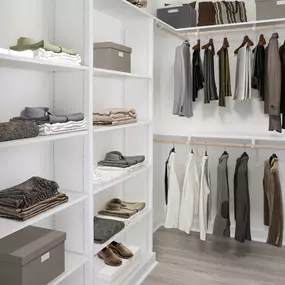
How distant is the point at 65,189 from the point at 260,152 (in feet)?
7.10

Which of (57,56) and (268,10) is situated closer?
(57,56)

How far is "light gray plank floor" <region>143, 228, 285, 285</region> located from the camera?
2.95m

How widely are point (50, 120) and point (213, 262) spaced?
1.99m

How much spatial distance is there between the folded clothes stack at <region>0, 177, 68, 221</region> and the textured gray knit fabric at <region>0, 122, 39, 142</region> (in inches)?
12.5

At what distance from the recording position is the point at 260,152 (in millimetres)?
3807

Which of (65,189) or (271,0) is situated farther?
(271,0)

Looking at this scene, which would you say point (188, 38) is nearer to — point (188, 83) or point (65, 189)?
point (188, 83)

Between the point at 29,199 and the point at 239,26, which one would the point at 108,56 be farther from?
the point at 239,26

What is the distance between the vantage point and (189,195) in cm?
341

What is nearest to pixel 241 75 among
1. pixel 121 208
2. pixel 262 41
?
pixel 262 41

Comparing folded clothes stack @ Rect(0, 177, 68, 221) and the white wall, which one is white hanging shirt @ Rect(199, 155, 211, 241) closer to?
the white wall

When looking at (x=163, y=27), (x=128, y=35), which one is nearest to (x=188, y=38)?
(x=163, y=27)

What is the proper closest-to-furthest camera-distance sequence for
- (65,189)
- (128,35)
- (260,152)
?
1. (65,189)
2. (128,35)
3. (260,152)

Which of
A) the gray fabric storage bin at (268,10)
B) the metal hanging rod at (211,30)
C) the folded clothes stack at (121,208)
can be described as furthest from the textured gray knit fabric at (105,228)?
the gray fabric storage bin at (268,10)
